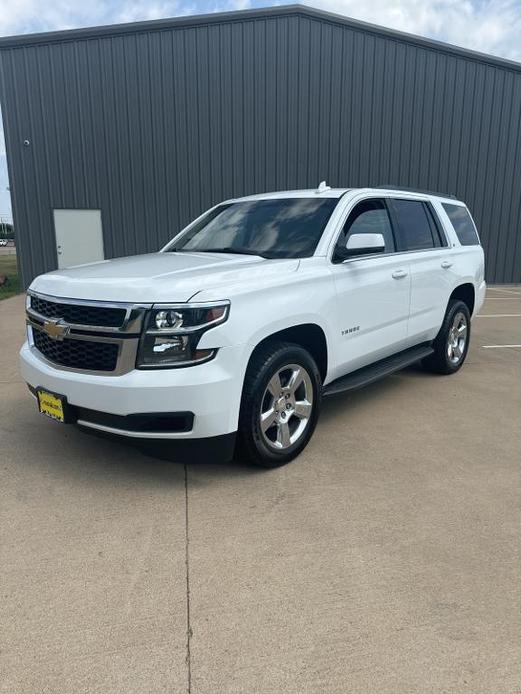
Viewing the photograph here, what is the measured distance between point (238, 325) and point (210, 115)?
1262 cm

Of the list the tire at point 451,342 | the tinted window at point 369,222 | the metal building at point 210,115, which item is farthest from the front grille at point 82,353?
the metal building at point 210,115

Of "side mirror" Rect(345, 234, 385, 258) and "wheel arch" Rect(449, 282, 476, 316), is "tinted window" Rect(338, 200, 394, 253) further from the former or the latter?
"wheel arch" Rect(449, 282, 476, 316)

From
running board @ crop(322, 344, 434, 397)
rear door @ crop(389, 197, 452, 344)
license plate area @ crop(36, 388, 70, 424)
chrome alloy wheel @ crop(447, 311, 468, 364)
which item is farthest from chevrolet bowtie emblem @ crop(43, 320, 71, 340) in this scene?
chrome alloy wheel @ crop(447, 311, 468, 364)

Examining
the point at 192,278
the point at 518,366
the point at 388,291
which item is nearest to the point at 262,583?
the point at 192,278

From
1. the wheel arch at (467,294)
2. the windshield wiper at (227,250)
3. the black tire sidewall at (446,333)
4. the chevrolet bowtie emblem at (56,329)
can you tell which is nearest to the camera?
the chevrolet bowtie emblem at (56,329)

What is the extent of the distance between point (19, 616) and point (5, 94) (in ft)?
50.4

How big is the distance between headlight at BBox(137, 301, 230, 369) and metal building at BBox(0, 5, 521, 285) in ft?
39.9

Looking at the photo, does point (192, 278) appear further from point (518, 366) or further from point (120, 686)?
point (518, 366)

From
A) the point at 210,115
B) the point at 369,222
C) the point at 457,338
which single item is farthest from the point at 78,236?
the point at 369,222

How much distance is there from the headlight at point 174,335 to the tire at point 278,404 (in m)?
0.45

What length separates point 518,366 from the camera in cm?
634

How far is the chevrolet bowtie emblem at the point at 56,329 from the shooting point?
314 centimetres

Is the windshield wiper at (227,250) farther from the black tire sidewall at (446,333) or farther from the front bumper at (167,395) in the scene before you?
the black tire sidewall at (446,333)

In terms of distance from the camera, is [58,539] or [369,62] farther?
[369,62]
